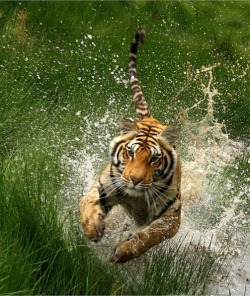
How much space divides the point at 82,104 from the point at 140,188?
2081 mm

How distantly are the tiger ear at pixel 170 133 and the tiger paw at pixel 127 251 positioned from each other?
23.5 inches

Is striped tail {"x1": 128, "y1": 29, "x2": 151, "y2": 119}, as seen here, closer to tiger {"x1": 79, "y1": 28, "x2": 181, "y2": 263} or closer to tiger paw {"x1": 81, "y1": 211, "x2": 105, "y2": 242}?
tiger {"x1": 79, "y1": 28, "x2": 181, "y2": 263}

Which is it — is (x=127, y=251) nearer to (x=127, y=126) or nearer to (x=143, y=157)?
(x=143, y=157)

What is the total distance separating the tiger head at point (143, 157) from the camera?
3.77m

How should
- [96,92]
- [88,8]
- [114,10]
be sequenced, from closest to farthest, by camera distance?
[96,92]
[88,8]
[114,10]

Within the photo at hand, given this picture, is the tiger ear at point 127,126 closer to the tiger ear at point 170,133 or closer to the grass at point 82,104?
the tiger ear at point 170,133

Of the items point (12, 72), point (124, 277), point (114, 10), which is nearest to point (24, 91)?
point (12, 72)

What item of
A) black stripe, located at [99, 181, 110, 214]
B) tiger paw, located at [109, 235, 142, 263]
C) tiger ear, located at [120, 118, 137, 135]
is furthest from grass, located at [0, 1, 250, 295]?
tiger ear, located at [120, 118, 137, 135]

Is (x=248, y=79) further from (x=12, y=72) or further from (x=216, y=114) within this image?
(x=12, y=72)

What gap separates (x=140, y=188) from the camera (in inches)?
149

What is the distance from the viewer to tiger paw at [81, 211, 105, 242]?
3.73 metres

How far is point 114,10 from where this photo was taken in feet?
29.7

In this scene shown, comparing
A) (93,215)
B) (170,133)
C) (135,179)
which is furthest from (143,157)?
(93,215)

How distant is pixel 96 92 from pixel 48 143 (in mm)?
1628
